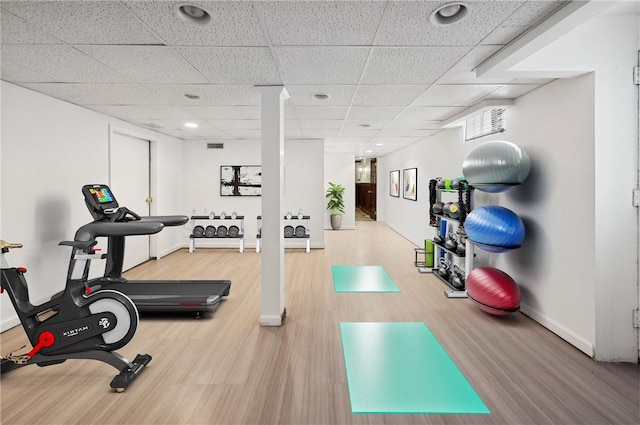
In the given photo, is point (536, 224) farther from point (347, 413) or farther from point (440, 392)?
point (347, 413)

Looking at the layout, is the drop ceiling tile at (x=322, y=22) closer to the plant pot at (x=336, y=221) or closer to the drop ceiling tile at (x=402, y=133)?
the drop ceiling tile at (x=402, y=133)

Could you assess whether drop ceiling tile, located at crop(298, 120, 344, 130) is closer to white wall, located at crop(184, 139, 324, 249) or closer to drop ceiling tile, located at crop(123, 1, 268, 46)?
white wall, located at crop(184, 139, 324, 249)

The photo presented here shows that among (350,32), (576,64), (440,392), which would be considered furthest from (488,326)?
(350,32)

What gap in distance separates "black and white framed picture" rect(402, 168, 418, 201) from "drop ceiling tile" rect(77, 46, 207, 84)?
5701 millimetres

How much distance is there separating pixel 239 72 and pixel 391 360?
2776 mm

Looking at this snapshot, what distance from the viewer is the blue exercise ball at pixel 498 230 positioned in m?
3.25

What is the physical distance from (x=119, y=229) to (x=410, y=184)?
275 inches

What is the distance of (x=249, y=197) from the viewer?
24.0 feet

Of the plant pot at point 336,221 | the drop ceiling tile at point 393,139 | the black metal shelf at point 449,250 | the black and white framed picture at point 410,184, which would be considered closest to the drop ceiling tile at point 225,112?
the drop ceiling tile at point 393,139

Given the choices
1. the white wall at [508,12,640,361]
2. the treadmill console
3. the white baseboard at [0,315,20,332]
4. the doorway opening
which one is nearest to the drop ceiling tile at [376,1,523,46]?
the white wall at [508,12,640,361]

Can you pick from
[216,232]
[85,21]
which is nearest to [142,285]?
[216,232]

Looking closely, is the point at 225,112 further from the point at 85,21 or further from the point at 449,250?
the point at 449,250

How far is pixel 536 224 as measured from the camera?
11.1 ft

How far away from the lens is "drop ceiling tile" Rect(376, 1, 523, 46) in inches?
75.0
